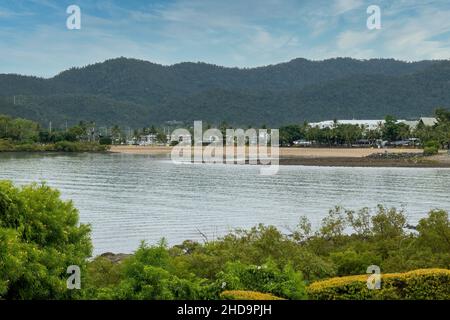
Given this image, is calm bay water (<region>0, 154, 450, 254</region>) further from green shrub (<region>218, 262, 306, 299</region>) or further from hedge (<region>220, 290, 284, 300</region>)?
hedge (<region>220, 290, 284, 300</region>)

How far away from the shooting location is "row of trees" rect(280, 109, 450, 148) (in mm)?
124812

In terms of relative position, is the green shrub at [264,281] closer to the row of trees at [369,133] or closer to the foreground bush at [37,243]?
the foreground bush at [37,243]

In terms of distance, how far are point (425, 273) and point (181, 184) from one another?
50.8m

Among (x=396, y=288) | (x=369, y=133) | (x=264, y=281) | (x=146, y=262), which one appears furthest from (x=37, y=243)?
(x=369, y=133)

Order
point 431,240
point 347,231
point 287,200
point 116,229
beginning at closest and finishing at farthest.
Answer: point 431,240
point 347,231
point 116,229
point 287,200

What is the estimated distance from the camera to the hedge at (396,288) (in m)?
11.5

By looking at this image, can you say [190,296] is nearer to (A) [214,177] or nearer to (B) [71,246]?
(B) [71,246]

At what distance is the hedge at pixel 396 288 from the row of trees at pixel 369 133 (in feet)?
371

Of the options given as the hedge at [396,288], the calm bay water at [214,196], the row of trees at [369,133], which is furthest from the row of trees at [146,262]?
the row of trees at [369,133]

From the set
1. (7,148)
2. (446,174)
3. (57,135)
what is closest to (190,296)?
(446,174)

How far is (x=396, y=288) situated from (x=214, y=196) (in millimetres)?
40244

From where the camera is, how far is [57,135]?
147750 mm

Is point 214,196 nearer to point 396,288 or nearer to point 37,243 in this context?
point 37,243

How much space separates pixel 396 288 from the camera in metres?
11.7
